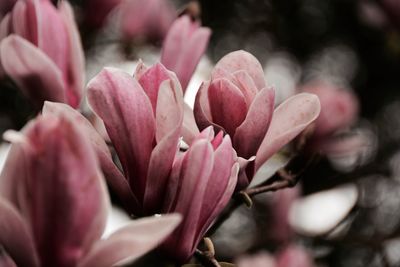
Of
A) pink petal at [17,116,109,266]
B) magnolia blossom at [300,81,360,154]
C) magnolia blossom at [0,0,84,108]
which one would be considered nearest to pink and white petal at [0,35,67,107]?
magnolia blossom at [0,0,84,108]

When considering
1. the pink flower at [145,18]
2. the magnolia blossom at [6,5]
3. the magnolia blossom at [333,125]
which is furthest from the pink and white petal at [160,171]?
the pink flower at [145,18]

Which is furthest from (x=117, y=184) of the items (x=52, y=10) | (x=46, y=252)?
(x=52, y=10)

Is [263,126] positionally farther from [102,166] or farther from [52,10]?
[52,10]

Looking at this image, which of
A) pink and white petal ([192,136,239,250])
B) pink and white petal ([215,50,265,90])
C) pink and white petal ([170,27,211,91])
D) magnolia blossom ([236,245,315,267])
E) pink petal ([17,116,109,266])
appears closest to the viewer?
pink petal ([17,116,109,266])

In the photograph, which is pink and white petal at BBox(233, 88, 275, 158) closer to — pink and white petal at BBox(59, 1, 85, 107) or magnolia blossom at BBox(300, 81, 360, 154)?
pink and white petal at BBox(59, 1, 85, 107)

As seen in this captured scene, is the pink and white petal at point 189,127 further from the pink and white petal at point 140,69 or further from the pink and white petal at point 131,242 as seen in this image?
the pink and white petal at point 131,242

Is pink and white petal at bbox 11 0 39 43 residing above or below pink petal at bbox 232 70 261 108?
A: above

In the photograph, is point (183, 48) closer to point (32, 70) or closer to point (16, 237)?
point (32, 70)
